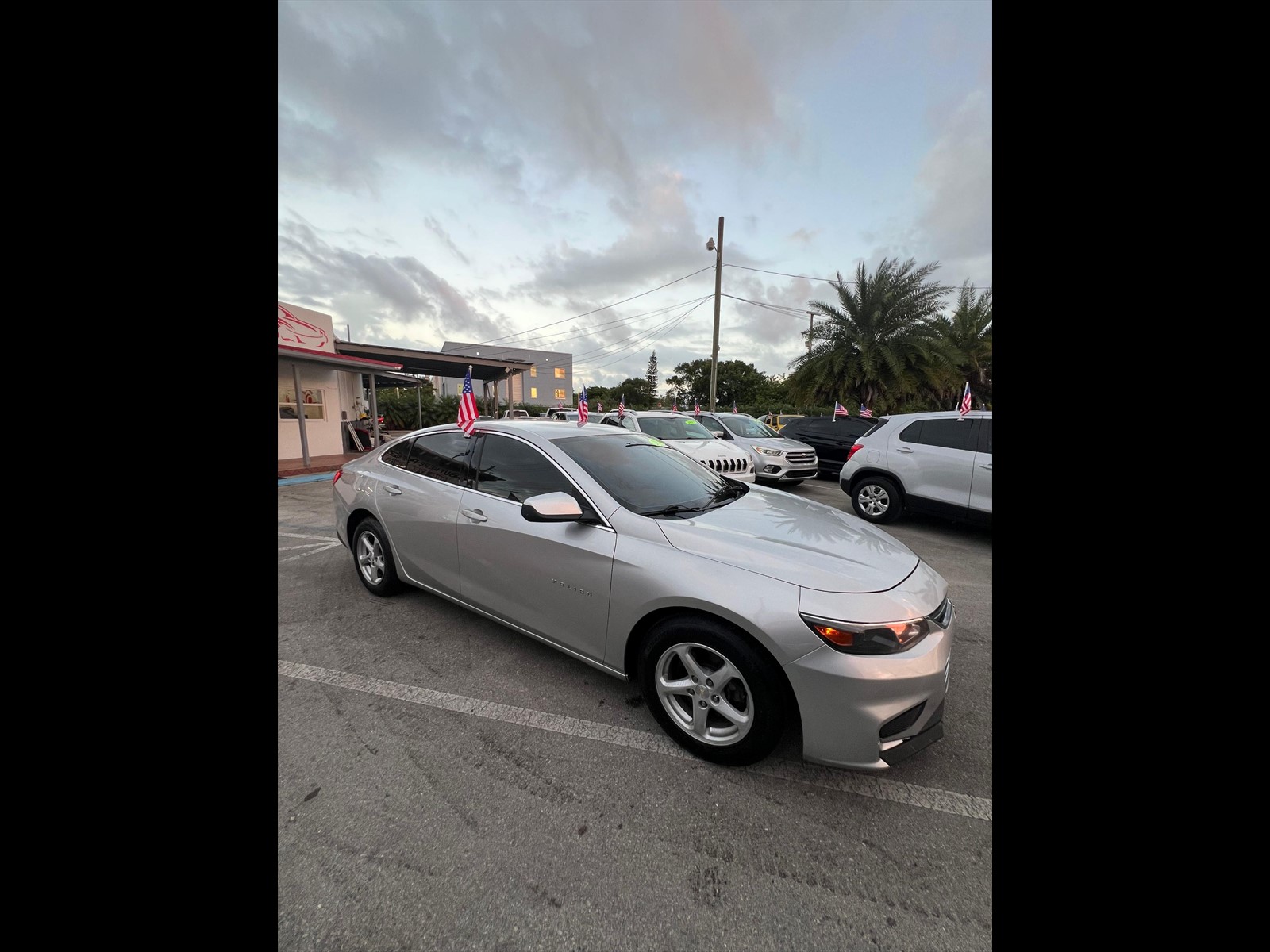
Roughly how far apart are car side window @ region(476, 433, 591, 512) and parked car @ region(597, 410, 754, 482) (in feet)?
11.8

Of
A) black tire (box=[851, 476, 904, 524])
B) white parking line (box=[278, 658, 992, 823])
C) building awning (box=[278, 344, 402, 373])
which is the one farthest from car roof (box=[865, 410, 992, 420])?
building awning (box=[278, 344, 402, 373])

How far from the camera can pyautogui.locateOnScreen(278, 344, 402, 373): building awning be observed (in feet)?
34.5

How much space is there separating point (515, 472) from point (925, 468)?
207 inches

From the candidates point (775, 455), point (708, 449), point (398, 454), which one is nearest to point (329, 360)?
point (708, 449)

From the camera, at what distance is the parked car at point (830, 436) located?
9945mm

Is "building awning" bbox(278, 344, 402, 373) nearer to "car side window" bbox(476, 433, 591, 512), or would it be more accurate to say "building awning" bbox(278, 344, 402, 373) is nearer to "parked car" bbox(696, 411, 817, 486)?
"parked car" bbox(696, 411, 817, 486)

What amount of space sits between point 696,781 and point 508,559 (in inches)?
56.9

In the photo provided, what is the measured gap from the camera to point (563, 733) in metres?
2.24

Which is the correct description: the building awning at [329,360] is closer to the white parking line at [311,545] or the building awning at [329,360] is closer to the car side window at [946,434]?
the white parking line at [311,545]
